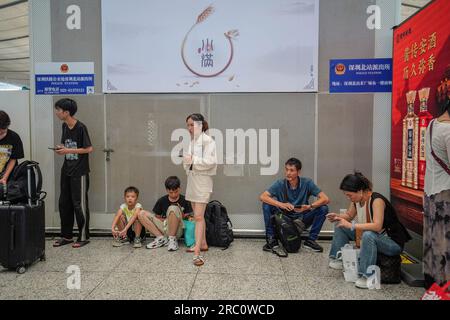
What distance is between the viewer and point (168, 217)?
3873 millimetres

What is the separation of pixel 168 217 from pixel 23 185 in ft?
4.88

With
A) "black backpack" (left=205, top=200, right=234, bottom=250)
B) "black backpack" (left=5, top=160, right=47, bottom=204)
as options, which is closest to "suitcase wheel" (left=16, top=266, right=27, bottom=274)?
"black backpack" (left=5, top=160, right=47, bottom=204)

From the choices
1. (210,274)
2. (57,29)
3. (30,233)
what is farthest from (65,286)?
(57,29)

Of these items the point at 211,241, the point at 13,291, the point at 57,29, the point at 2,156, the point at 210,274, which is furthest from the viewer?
the point at 57,29

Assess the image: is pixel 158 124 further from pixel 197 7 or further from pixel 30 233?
pixel 30 233

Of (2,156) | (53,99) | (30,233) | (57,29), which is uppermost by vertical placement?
(57,29)

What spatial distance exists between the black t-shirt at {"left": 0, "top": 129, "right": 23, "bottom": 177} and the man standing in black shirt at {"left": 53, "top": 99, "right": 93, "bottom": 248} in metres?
0.41

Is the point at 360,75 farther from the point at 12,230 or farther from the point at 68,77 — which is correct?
the point at 12,230

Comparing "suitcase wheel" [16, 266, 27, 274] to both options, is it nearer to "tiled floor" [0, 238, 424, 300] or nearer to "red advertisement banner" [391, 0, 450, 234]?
"tiled floor" [0, 238, 424, 300]

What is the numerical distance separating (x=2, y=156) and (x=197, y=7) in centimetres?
280

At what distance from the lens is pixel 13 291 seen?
275 cm

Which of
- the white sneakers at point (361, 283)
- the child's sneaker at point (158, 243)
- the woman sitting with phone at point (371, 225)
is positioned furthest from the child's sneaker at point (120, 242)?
the white sneakers at point (361, 283)

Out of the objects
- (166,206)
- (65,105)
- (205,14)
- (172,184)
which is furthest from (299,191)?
(65,105)

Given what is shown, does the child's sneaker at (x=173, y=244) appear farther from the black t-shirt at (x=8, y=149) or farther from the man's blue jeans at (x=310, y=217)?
the black t-shirt at (x=8, y=149)
